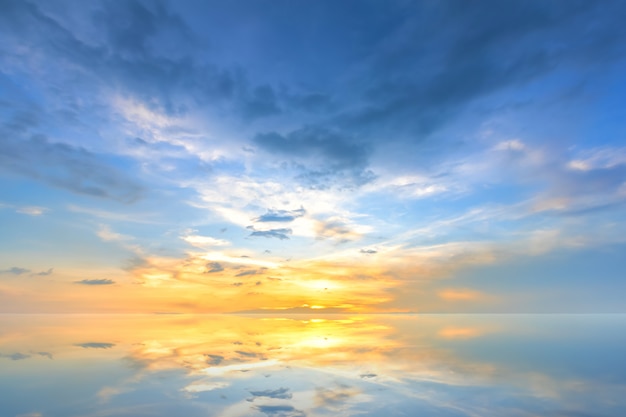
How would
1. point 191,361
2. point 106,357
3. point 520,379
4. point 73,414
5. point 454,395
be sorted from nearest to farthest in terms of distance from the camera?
point 73,414
point 454,395
point 520,379
point 191,361
point 106,357

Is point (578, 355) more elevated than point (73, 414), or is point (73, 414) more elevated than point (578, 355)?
point (578, 355)

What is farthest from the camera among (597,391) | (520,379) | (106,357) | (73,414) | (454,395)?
(106,357)

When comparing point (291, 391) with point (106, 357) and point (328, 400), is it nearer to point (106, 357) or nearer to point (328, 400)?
point (328, 400)

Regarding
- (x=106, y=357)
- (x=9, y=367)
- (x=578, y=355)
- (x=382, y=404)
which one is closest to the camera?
(x=382, y=404)

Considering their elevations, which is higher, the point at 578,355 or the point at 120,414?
the point at 578,355

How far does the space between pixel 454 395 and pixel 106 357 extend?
42.1 m

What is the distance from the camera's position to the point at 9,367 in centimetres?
4128

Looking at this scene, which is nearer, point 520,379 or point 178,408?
point 178,408

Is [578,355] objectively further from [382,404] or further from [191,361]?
[191,361]

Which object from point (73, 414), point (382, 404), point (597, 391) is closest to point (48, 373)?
point (73, 414)

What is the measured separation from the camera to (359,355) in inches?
2035

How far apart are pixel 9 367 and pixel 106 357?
10.2 m

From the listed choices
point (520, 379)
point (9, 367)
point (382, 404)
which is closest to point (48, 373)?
point (9, 367)

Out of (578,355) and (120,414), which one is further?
(578,355)
